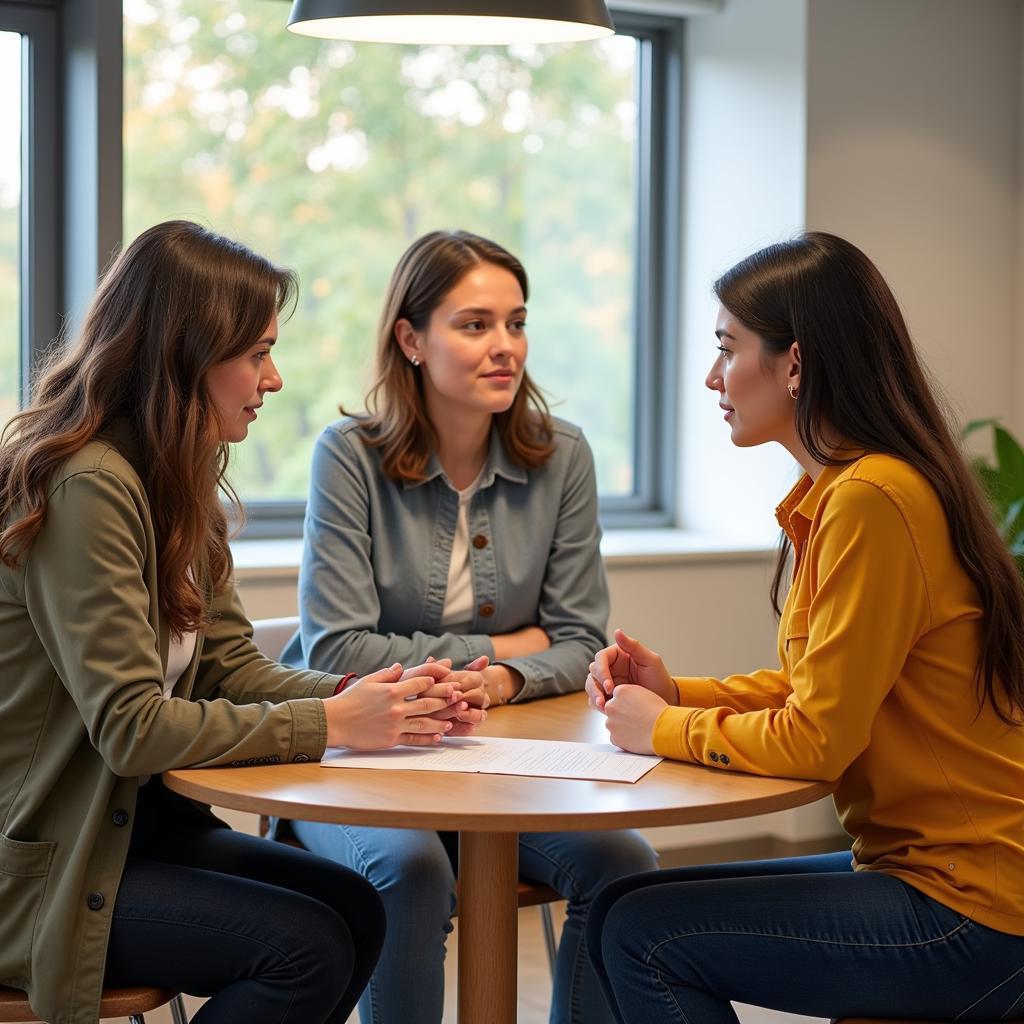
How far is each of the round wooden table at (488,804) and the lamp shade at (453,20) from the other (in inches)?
38.0

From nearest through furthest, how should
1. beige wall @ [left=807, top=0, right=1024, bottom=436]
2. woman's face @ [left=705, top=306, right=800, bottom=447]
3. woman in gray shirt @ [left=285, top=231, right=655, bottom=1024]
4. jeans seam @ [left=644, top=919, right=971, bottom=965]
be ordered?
jeans seam @ [left=644, top=919, right=971, bottom=965] → woman's face @ [left=705, top=306, right=800, bottom=447] → woman in gray shirt @ [left=285, top=231, right=655, bottom=1024] → beige wall @ [left=807, top=0, right=1024, bottom=436]

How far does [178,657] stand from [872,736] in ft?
2.97

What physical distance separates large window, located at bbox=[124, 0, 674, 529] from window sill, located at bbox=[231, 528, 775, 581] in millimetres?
145

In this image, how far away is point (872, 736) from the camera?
171 cm

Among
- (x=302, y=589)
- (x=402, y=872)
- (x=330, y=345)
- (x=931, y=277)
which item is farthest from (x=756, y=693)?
(x=931, y=277)

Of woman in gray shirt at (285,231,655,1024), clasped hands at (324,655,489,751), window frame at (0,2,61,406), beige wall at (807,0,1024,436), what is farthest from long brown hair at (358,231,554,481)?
beige wall at (807,0,1024,436)

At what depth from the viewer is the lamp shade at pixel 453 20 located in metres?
1.85

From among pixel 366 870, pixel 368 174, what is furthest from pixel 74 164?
pixel 366 870

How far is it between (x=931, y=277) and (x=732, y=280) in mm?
2262

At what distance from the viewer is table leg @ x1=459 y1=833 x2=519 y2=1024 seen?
1.86 metres

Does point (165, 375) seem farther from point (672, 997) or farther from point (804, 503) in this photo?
point (672, 997)

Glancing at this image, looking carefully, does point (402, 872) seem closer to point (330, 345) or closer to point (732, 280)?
point (732, 280)

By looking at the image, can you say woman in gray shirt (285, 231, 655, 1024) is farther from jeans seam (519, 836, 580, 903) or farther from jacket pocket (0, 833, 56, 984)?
jacket pocket (0, 833, 56, 984)

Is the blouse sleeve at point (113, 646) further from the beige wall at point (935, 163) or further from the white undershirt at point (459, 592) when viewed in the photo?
the beige wall at point (935, 163)
